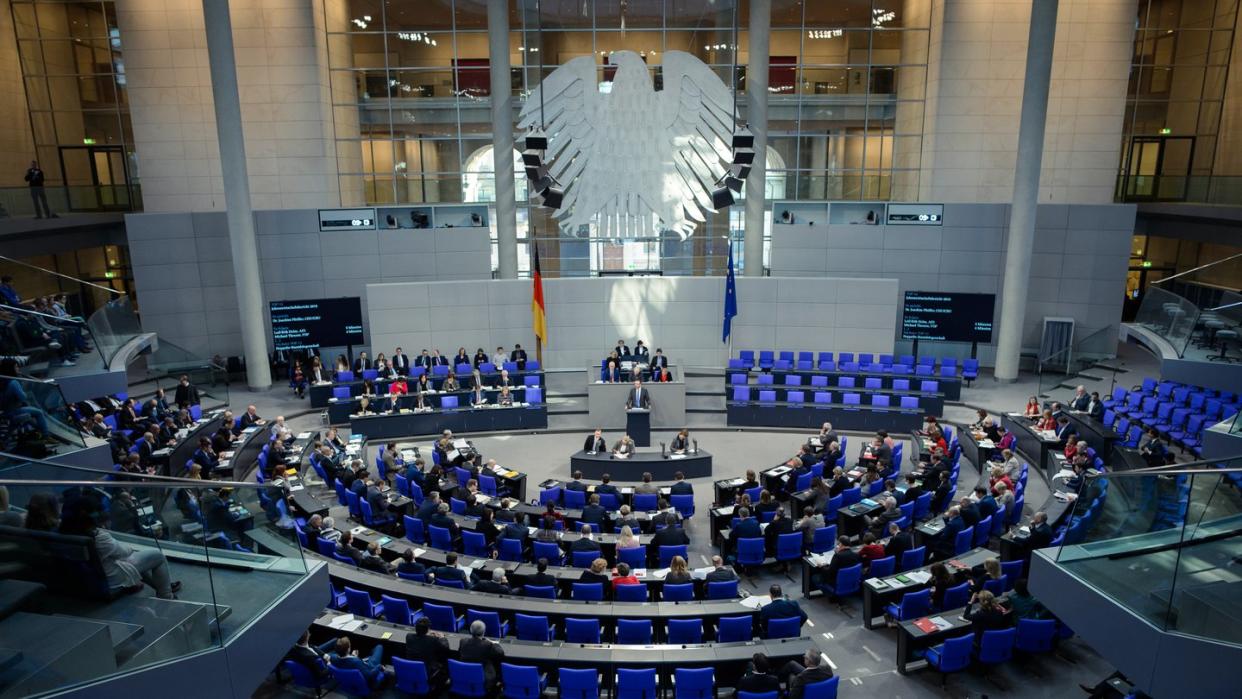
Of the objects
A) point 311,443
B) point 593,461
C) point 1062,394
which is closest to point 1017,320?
point 1062,394

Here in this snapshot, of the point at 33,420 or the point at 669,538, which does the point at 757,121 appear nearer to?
the point at 669,538

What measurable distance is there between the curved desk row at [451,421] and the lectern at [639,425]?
2412 millimetres

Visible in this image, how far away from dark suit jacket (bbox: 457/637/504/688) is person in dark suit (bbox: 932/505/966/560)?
6.51m

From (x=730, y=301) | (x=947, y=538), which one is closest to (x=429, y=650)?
(x=947, y=538)

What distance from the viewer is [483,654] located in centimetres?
763

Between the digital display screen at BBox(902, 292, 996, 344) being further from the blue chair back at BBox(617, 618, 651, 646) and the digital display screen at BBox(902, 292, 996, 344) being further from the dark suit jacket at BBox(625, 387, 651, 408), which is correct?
the blue chair back at BBox(617, 618, 651, 646)

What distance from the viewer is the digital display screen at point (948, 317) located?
21.0 meters

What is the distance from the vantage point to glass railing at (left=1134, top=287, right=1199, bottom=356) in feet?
41.4

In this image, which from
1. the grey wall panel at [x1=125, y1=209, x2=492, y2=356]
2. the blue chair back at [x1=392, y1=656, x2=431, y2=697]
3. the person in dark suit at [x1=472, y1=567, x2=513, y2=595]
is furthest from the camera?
the grey wall panel at [x1=125, y1=209, x2=492, y2=356]

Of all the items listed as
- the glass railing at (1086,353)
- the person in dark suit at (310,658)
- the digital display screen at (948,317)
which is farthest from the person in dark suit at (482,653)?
the glass railing at (1086,353)

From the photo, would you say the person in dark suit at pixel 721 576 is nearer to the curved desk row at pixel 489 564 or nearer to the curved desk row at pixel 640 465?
the curved desk row at pixel 489 564

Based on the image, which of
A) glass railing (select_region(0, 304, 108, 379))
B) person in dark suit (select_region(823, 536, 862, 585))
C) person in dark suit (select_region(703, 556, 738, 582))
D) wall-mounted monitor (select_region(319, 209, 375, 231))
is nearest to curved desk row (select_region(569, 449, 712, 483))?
person in dark suit (select_region(823, 536, 862, 585))

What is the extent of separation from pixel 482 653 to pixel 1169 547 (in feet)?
19.9

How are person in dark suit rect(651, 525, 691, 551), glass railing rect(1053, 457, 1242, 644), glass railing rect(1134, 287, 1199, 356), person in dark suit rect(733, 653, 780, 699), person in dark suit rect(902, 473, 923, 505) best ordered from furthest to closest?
glass railing rect(1134, 287, 1199, 356), person in dark suit rect(902, 473, 923, 505), person in dark suit rect(651, 525, 691, 551), person in dark suit rect(733, 653, 780, 699), glass railing rect(1053, 457, 1242, 644)
